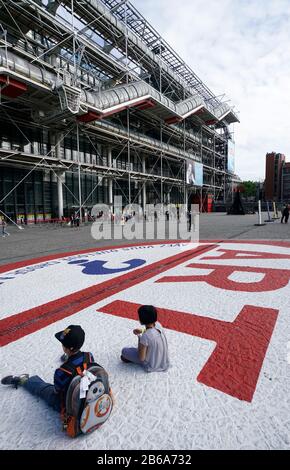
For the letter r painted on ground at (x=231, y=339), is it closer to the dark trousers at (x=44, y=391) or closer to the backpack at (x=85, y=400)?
the backpack at (x=85, y=400)

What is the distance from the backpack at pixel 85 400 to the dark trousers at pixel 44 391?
0.86ft

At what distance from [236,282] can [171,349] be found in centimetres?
284

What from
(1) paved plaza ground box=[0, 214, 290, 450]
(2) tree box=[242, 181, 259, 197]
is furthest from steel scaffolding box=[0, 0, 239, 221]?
(2) tree box=[242, 181, 259, 197]

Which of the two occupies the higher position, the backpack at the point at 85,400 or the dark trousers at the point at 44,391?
the backpack at the point at 85,400

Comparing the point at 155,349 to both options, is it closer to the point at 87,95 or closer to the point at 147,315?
the point at 147,315

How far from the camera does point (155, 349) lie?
2.42 m

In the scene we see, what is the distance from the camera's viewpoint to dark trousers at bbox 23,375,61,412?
206 centimetres

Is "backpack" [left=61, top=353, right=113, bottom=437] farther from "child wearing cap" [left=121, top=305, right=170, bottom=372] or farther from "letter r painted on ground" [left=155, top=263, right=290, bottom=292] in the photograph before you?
"letter r painted on ground" [left=155, top=263, right=290, bottom=292]

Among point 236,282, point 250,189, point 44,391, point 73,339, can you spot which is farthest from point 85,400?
point 250,189

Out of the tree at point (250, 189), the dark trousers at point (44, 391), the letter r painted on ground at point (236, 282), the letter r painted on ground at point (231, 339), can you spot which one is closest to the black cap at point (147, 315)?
the letter r painted on ground at point (231, 339)

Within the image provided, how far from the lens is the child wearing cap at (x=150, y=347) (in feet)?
7.59

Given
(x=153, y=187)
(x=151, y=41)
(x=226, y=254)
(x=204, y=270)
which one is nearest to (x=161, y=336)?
(x=204, y=270)

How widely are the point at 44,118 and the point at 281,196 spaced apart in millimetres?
79342

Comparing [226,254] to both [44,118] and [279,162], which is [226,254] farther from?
[279,162]
